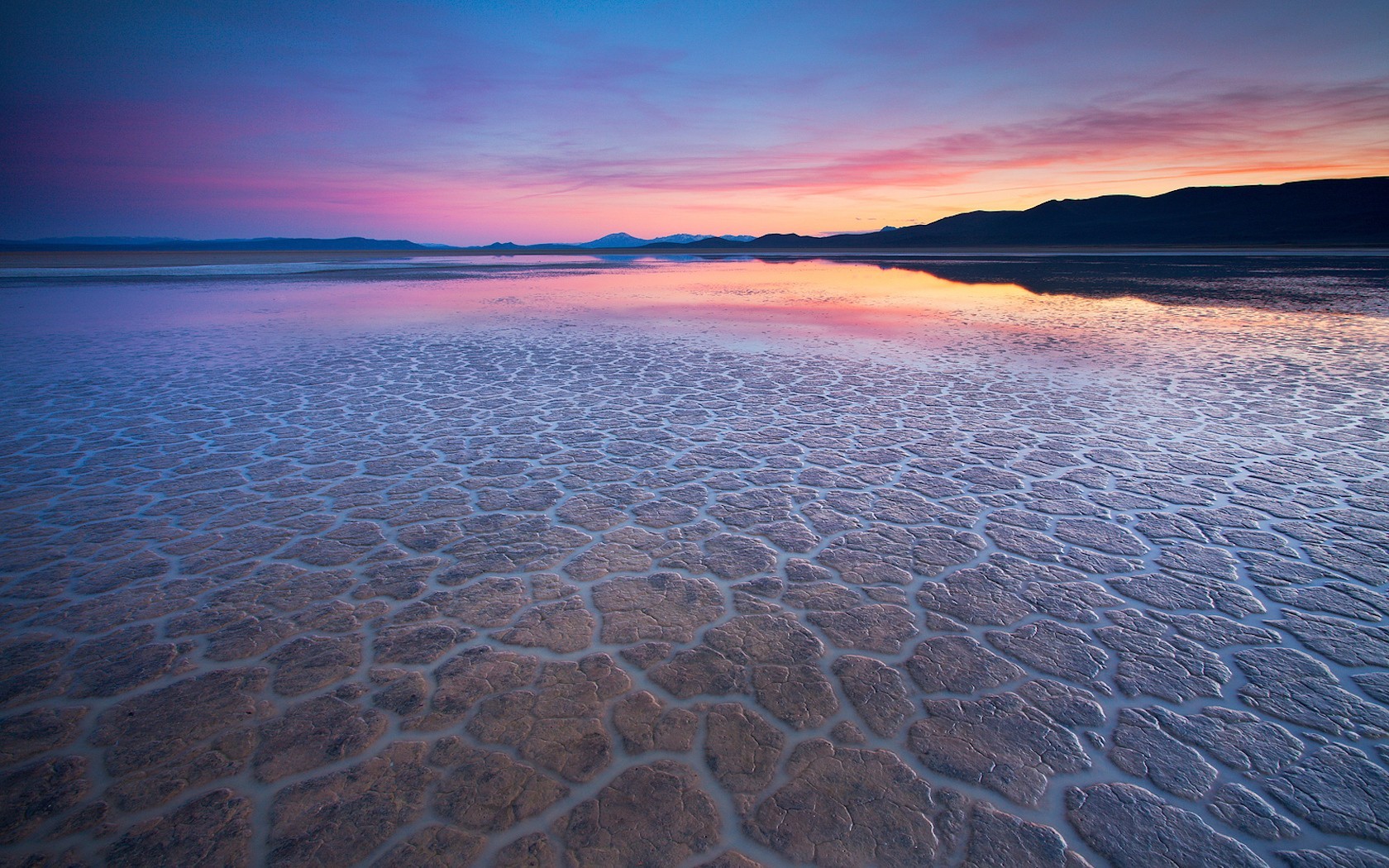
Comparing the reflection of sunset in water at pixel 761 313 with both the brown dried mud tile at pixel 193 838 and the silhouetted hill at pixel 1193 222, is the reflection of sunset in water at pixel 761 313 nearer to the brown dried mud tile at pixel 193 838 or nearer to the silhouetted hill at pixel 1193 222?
the brown dried mud tile at pixel 193 838

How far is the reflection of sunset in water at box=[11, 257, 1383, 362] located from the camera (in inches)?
429

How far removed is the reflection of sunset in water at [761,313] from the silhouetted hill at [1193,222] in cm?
5521

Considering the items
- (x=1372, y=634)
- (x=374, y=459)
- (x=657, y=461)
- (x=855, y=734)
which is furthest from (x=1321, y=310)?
(x=374, y=459)

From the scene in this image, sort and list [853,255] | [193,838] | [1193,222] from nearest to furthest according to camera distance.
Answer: [193,838] → [853,255] → [1193,222]

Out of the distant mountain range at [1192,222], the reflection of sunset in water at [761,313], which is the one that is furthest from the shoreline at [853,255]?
the reflection of sunset in water at [761,313]

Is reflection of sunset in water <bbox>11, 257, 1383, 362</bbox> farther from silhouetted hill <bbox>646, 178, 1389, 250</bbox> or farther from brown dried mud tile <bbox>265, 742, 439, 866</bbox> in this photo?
silhouetted hill <bbox>646, 178, 1389, 250</bbox>

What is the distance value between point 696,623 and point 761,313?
514 inches

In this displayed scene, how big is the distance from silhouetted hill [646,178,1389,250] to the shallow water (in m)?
68.5

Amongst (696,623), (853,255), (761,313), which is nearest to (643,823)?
(696,623)

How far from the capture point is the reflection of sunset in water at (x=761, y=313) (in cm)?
1090

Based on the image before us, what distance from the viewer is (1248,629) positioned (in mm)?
3010

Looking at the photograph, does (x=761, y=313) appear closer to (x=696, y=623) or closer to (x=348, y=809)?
(x=696, y=623)

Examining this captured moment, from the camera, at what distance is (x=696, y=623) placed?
3.11m

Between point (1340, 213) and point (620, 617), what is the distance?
10519 cm
